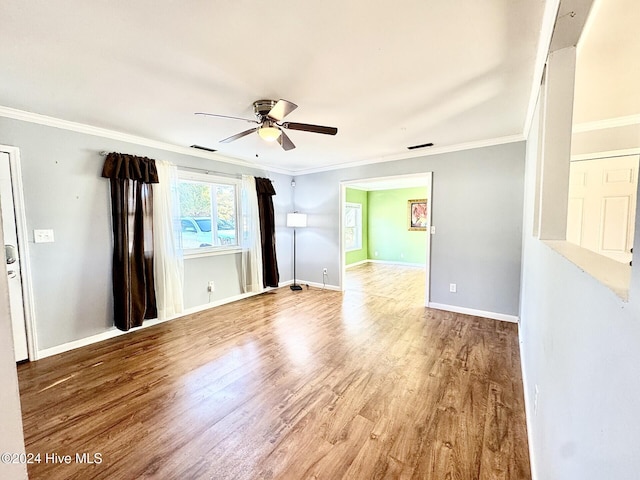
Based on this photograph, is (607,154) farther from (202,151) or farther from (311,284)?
(202,151)

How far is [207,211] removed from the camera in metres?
4.18

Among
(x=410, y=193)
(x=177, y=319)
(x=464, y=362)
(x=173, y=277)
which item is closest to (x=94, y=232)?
(x=173, y=277)

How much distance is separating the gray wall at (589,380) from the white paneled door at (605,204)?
6.96 ft

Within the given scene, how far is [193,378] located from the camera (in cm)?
233

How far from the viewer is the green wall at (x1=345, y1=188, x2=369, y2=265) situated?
25.0 feet

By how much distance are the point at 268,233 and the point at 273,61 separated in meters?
3.35

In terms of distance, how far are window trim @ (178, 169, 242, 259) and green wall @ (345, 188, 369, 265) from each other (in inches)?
Answer: 145

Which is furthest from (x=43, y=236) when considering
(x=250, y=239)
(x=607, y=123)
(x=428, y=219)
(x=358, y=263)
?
(x=358, y=263)

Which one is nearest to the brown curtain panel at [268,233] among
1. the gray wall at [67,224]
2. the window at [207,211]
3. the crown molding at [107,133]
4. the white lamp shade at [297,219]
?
the white lamp shade at [297,219]

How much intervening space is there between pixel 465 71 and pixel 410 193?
6010 mm

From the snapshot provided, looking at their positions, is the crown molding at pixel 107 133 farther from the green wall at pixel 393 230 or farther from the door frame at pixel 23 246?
the green wall at pixel 393 230

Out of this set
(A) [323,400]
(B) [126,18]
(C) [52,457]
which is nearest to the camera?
(B) [126,18]

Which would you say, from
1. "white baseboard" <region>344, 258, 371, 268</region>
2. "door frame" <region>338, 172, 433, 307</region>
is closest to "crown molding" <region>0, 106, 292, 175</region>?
"door frame" <region>338, 172, 433, 307</region>

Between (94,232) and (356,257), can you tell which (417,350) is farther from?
(356,257)
